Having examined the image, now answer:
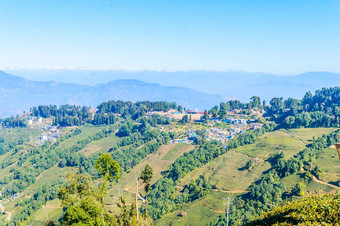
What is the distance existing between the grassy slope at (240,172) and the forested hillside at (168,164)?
7.8 inches

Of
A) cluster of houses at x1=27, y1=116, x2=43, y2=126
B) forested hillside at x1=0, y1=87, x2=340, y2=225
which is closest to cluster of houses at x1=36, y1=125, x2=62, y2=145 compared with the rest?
forested hillside at x1=0, y1=87, x2=340, y2=225

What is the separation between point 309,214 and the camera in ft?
37.2

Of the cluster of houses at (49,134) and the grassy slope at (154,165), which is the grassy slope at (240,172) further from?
the cluster of houses at (49,134)

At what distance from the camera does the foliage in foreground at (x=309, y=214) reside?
10.8 metres

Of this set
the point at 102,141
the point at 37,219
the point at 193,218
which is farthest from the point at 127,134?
the point at 193,218

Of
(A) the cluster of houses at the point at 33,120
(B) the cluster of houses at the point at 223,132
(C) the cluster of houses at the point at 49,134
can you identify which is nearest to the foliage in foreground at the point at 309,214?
(B) the cluster of houses at the point at 223,132

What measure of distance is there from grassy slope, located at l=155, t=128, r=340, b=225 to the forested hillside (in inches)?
Answer: 7.8

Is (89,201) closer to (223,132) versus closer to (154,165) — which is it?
(154,165)

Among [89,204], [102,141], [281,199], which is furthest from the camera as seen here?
[102,141]

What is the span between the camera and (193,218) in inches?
1560

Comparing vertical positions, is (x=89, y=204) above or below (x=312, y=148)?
above

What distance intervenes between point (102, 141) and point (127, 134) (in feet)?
31.0

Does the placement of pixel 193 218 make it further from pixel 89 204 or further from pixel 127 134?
pixel 127 134

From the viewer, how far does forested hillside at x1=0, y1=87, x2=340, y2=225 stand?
26.1 meters
